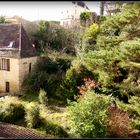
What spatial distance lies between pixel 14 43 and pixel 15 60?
1941mm

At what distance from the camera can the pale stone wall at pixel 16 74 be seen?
26.4 m

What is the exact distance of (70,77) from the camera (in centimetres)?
2308

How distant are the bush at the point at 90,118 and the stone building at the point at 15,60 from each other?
12.7 m

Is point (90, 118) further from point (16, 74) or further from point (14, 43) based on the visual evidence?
point (14, 43)

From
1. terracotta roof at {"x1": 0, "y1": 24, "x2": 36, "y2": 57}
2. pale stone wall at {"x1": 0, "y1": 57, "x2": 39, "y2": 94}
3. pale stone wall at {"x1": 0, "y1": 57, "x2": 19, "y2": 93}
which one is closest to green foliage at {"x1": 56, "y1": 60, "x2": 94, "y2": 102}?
pale stone wall at {"x1": 0, "y1": 57, "x2": 39, "y2": 94}

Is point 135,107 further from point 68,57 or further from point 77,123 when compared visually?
point 68,57

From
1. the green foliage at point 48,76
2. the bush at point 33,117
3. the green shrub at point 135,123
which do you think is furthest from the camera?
the green foliage at point 48,76

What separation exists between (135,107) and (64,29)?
61.0 ft

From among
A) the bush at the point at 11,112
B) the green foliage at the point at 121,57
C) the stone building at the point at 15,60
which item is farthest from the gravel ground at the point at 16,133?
the stone building at the point at 15,60

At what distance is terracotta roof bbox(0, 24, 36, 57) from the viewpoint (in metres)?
26.5

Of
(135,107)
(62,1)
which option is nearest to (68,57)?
(135,107)

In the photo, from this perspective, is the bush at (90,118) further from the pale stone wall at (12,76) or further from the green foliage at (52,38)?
the green foliage at (52,38)

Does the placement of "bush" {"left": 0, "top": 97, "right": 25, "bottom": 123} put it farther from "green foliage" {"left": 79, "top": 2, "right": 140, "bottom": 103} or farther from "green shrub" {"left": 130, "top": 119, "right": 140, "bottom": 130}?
"green shrub" {"left": 130, "top": 119, "right": 140, "bottom": 130}

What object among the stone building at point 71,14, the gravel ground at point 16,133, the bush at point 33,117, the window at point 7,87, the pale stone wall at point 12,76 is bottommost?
the gravel ground at point 16,133
